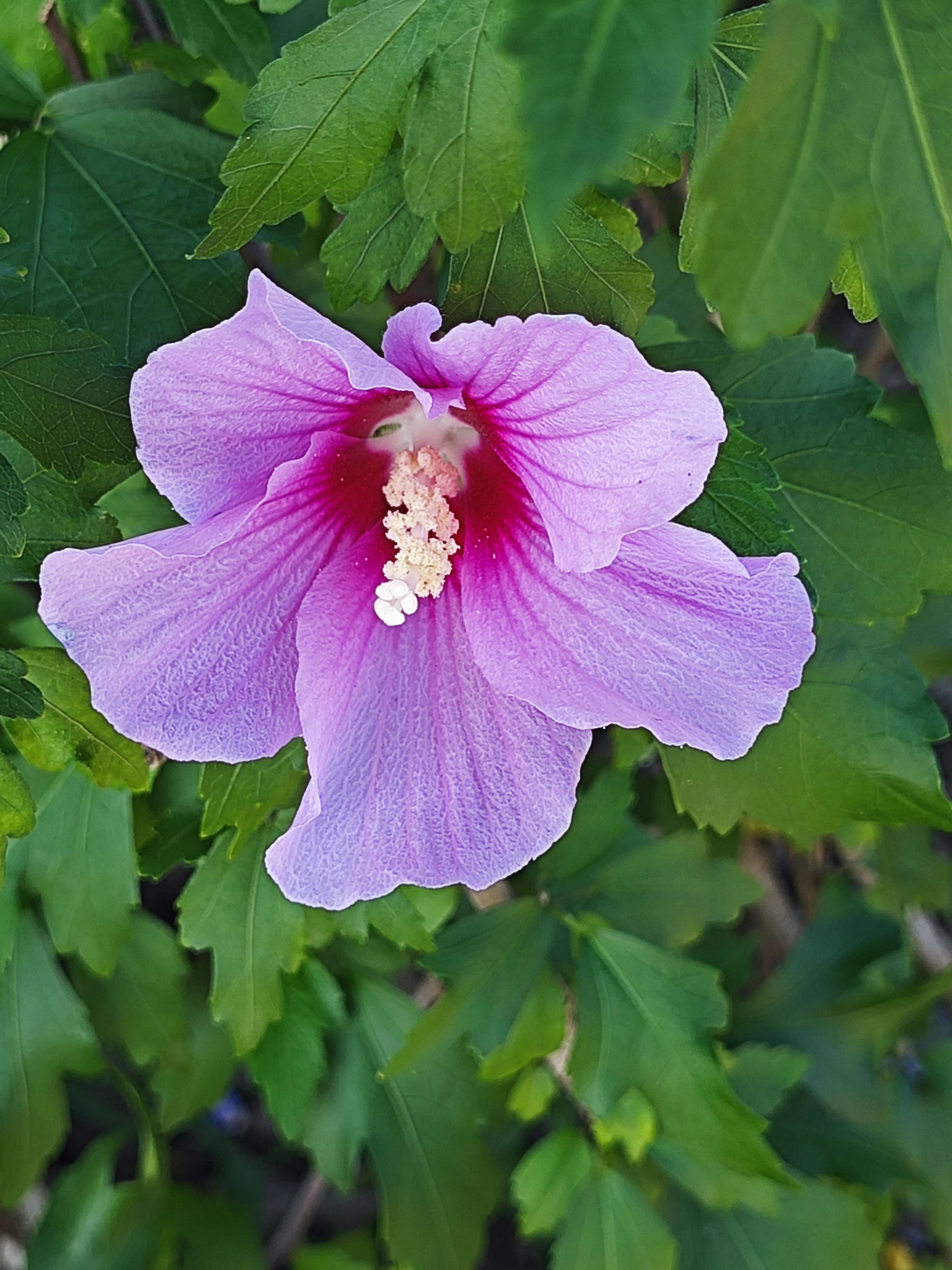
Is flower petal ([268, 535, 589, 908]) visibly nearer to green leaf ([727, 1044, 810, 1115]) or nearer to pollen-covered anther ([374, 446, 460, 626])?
pollen-covered anther ([374, 446, 460, 626])

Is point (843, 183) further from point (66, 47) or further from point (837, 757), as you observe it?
point (66, 47)

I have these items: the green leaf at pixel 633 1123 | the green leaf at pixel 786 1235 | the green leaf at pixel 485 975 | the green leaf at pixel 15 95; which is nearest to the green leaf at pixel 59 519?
the green leaf at pixel 15 95

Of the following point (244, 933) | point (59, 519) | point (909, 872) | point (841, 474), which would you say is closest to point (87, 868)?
point (244, 933)

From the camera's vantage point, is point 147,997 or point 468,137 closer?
point 468,137

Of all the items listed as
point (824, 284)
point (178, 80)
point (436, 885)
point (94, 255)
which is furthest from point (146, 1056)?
point (824, 284)

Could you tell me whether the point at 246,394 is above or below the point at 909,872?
above

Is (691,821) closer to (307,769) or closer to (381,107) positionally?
(307,769)

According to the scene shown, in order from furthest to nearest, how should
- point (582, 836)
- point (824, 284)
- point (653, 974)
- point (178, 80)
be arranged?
point (582, 836) → point (653, 974) → point (178, 80) → point (824, 284)
